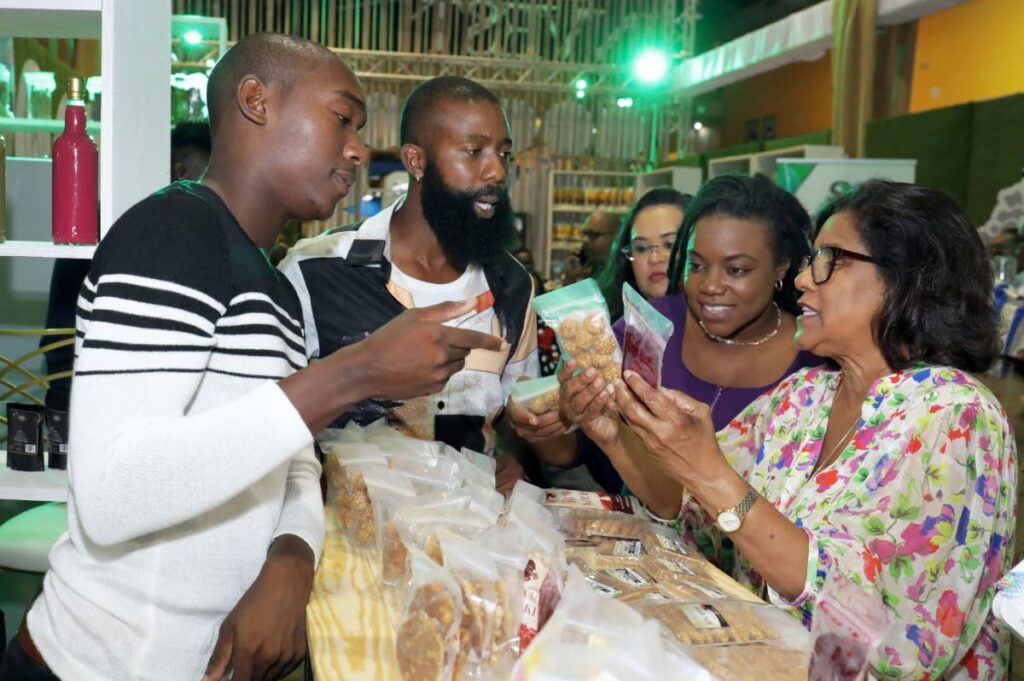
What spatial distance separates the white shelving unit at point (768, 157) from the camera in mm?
7523

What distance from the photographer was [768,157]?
8.66 metres

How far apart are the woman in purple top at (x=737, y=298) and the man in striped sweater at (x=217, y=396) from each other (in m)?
1.23

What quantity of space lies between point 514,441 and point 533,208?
32.4 ft

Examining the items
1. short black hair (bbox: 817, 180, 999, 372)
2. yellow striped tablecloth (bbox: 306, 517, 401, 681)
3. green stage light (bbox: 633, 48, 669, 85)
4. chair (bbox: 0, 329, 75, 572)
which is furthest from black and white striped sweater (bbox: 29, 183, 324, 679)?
green stage light (bbox: 633, 48, 669, 85)

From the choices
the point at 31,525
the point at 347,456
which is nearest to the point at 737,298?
the point at 347,456

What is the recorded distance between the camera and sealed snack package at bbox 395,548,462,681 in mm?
1230

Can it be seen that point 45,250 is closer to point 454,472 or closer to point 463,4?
point 454,472

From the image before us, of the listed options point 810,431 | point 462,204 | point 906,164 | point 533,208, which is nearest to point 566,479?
point 462,204

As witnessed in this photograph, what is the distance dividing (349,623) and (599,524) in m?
0.60

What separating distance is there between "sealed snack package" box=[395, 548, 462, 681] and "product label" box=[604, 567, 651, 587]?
398mm

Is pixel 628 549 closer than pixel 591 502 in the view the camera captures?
Yes

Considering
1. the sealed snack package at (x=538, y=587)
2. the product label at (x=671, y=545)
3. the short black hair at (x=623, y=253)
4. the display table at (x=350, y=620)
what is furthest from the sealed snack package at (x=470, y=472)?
the short black hair at (x=623, y=253)

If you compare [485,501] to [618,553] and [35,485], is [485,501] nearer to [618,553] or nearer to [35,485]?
[618,553]

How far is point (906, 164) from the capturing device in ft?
20.9
